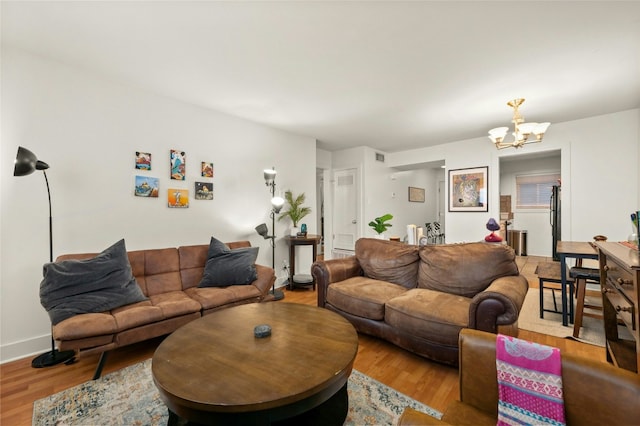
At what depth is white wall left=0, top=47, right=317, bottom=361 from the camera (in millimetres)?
2303

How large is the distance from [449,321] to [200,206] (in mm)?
3126

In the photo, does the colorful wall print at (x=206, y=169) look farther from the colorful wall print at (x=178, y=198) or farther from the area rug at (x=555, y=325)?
the area rug at (x=555, y=325)

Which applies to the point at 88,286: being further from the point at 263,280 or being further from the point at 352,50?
the point at 352,50

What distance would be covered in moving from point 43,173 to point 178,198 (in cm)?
118

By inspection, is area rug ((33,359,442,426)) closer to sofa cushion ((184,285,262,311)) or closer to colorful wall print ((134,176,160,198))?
sofa cushion ((184,285,262,311))

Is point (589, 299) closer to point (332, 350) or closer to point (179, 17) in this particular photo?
point (332, 350)

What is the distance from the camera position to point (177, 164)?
3.30m

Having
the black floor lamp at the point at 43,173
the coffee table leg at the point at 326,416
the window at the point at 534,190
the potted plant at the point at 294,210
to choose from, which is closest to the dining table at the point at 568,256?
the coffee table leg at the point at 326,416

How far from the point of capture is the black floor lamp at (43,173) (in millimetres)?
2002

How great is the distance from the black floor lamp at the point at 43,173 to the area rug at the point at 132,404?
611 millimetres

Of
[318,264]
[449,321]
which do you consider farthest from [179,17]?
[449,321]

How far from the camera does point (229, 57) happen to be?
2430 mm

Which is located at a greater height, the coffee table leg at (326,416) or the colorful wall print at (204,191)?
the colorful wall print at (204,191)

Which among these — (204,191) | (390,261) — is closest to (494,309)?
(390,261)
